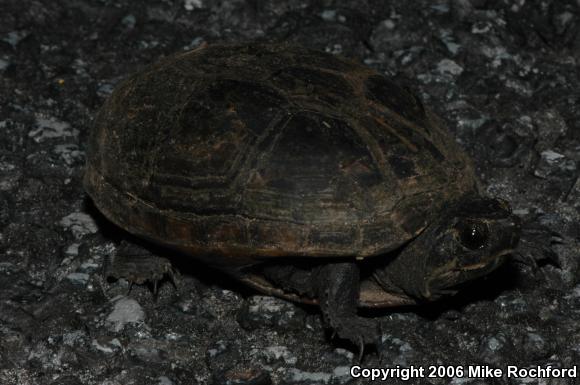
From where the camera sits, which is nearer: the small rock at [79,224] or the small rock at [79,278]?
the small rock at [79,278]

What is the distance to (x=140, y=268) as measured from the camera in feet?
17.3

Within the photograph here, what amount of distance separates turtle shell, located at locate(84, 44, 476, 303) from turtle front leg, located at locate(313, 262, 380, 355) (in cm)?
16

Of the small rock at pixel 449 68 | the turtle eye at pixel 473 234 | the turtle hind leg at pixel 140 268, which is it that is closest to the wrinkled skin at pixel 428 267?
the turtle eye at pixel 473 234

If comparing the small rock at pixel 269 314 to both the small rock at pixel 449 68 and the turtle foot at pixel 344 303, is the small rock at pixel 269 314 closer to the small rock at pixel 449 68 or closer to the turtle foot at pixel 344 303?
the turtle foot at pixel 344 303

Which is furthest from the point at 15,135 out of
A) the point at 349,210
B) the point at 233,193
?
the point at 349,210

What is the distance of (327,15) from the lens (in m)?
7.16

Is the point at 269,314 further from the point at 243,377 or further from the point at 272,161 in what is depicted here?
the point at 272,161

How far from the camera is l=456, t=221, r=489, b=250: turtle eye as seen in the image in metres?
4.53

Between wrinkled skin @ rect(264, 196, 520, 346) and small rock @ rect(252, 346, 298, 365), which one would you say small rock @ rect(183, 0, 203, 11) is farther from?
small rock @ rect(252, 346, 298, 365)

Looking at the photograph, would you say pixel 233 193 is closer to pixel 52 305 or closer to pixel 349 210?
pixel 349 210

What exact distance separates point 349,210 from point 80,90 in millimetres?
2838

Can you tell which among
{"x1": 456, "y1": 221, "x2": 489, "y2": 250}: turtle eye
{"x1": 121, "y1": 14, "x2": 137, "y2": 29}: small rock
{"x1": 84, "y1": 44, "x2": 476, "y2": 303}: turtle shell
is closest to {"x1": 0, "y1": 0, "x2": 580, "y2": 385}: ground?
{"x1": 121, "y1": 14, "x2": 137, "y2": 29}: small rock

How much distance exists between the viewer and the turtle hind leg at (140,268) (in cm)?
524

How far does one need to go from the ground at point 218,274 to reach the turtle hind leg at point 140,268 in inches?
3.2
